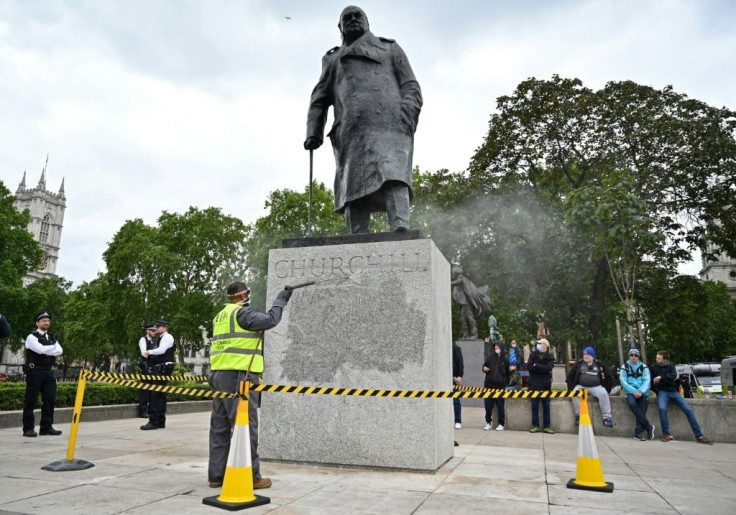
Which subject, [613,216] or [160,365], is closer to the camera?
[160,365]

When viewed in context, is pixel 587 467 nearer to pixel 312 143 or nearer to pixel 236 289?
pixel 236 289

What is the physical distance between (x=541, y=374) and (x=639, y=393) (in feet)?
5.86

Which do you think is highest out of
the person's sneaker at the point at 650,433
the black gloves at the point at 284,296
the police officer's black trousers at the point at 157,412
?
the black gloves at the point at 284,296

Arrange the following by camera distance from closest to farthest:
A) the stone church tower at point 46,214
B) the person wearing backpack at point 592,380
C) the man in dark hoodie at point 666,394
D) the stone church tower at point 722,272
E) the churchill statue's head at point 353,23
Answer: the churchill statue's head at point 353,23 → the man in dark hoodie at point 666,394 → the person wearing backpack at point 592,380 → the stone church tower at point 722,272 → the stone church tower at point 46,214

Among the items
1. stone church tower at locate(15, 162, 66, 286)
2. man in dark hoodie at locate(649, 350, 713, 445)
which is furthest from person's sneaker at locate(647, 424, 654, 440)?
stone church tower at locate(15, 162, 66, 286)

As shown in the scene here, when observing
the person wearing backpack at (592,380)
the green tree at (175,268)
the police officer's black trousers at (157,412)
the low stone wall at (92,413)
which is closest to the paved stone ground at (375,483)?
the low stone wall at (92,413)

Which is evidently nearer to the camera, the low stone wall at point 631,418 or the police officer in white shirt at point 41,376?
the police officer in white shirt at point 41,376

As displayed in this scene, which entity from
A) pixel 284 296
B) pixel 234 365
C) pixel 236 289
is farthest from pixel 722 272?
pixel 234 365

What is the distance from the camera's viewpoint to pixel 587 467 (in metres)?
4.83

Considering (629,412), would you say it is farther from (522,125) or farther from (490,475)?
(522,125)

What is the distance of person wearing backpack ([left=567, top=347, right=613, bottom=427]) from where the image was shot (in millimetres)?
9805

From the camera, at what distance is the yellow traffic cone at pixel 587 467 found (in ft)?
15.5

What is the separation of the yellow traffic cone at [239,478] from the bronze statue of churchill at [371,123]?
9.58 ft

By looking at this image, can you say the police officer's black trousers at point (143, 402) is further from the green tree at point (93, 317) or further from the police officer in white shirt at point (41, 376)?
the green tree at point (93, 317)
